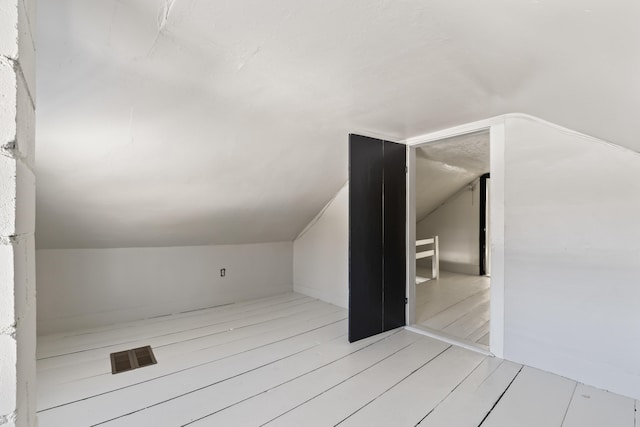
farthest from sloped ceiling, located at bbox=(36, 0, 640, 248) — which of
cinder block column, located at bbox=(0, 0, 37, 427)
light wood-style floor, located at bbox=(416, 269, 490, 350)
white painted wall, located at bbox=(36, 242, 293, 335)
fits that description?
light wood-style floor, located at bbox=(416, 269, 490, 350)

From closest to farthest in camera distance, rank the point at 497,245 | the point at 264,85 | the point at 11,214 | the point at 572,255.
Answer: the point at 11,214 < the point at 264,85 < the point at 572,255 < the point at 497,245

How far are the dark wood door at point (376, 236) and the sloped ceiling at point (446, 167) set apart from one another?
1.98 ft

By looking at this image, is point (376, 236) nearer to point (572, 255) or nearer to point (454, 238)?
point (572, 255)

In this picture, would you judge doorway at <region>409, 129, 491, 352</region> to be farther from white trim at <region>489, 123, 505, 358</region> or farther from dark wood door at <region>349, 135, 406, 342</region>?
dark wood door at <region>349, 135, 406, 342</region>

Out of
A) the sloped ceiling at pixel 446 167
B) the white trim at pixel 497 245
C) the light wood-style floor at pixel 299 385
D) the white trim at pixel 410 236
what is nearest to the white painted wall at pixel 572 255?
the white trim at pixel 497 245

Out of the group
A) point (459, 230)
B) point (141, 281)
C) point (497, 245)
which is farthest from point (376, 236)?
point (459, 230)

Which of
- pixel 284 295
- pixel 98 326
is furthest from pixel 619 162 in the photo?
pixel 98 326

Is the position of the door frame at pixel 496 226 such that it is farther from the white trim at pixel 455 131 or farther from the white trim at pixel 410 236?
the white trim at pixel 410 236

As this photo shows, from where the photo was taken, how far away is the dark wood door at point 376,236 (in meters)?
2.46

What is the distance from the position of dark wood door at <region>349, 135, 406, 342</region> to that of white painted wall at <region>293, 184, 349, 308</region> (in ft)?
2.31

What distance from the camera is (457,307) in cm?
340

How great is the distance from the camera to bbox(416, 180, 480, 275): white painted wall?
530cm

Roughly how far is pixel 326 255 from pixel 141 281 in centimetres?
201

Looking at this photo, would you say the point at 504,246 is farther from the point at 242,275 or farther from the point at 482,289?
the point at 242,275
